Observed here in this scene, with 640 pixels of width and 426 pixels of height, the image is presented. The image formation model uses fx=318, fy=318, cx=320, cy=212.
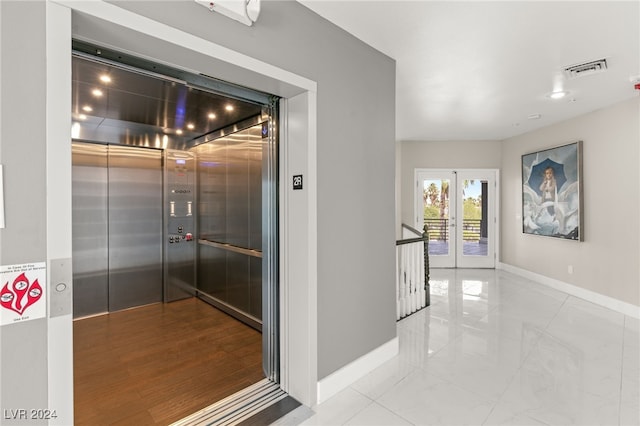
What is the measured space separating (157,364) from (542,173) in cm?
629

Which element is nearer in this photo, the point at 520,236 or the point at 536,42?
the point at 536,42

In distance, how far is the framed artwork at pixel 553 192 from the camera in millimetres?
4848

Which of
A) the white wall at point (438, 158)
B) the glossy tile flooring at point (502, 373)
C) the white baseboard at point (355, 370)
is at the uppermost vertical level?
the white wall at point (438, 158)

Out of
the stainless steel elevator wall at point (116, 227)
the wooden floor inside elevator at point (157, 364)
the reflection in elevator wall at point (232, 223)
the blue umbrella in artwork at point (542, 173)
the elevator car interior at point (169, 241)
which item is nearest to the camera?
the wooden floor inside elevator at point (157, 364)

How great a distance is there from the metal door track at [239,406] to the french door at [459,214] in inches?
215

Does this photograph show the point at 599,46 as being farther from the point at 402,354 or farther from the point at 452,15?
the point at 402,354

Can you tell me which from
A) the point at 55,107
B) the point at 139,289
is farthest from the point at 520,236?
the point at 55,107

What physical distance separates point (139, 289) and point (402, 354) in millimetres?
3590

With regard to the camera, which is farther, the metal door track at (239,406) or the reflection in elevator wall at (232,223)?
the reflection in elevator wall at (232,223)

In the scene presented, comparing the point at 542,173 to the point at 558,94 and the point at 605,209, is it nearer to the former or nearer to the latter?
the point at 605,209

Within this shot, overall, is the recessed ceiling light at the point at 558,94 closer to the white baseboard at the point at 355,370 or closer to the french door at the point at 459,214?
the french door at the point at 459,214

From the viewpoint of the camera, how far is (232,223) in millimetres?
4012

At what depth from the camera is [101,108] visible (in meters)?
3.59

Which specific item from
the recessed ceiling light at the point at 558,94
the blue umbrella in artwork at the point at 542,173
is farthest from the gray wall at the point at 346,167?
the blue umbrella in artwork at the point at 542,173
